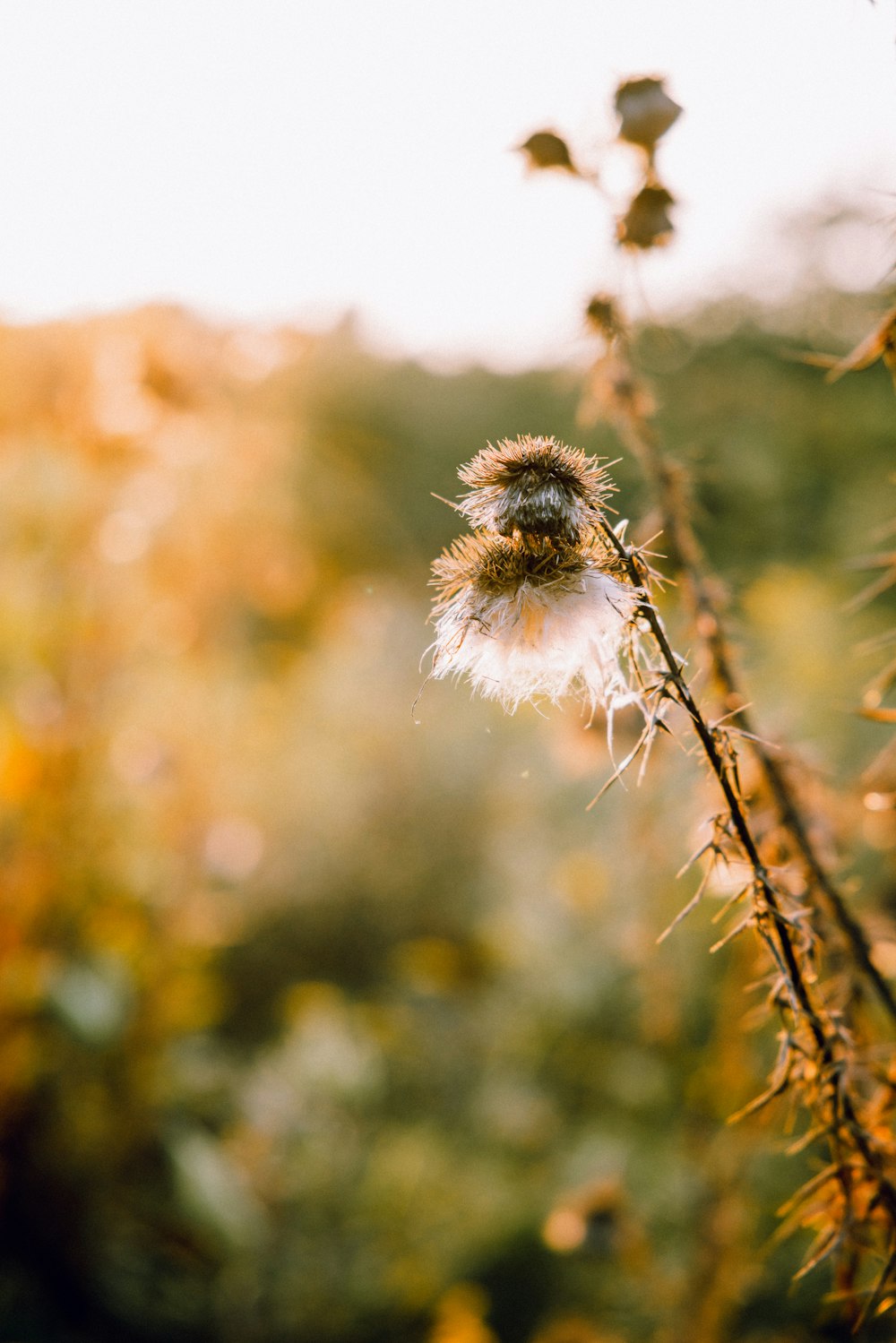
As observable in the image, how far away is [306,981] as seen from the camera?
3.01 meters

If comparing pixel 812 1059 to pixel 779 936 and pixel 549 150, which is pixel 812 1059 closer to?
pixel 779 936

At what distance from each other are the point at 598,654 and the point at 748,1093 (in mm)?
926

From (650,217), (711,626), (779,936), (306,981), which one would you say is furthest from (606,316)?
(306,981)

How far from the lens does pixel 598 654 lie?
13.0 inches

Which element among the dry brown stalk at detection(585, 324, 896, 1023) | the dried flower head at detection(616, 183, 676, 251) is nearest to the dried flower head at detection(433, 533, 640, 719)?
the dry brown stalk at detection(585, 324, 896, 1023)

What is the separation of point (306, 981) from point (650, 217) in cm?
301

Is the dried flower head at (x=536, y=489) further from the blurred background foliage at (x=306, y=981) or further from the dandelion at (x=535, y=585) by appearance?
the blurred background foliage at (x=306, y=981)

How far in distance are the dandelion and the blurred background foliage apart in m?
0.24

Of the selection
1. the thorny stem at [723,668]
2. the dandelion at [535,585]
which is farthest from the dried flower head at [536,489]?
the thorny stem at [723,668]

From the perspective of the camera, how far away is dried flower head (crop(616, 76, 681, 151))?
43 centimetres

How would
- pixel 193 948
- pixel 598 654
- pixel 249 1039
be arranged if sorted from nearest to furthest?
pixel 598 654, pixel 193 948, pixel 249 1039

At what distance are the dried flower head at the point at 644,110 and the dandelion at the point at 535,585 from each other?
8.9 inches

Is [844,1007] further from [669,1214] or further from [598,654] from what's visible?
[669,1214]

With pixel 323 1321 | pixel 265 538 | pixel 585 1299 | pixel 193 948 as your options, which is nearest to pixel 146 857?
pixel 193 948
